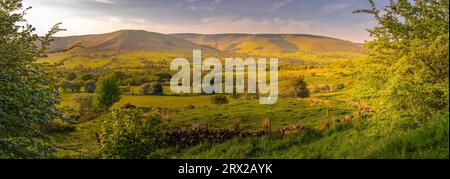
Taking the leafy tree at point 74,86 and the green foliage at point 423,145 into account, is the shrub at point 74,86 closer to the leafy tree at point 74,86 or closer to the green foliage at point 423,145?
the leafy tree at point 74,86

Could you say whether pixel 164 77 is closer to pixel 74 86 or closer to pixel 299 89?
pixel 74 86

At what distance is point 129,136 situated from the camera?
15719 mm

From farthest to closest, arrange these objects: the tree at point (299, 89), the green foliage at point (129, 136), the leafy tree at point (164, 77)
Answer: the leafy tree at point (164, 77)
the tree at point (299, 89)
the green foliage at point (129, 136)

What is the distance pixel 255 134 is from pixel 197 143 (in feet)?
10.8

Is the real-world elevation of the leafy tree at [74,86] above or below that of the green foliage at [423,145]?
below

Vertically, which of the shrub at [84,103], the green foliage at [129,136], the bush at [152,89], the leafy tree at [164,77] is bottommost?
the shrub at [84,103]

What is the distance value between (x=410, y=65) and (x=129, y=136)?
11454 millimetres

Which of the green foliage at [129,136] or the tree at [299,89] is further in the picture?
the tree at [299,89]

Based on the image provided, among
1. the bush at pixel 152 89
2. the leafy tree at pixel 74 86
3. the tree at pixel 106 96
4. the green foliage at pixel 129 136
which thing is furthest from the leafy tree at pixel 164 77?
the green foliage at pixel 129 136

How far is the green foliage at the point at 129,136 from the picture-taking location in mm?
15445

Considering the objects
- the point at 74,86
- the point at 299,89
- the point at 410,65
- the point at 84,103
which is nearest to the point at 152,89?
the point at 84,103

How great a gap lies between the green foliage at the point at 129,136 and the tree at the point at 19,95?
8.17 ft
